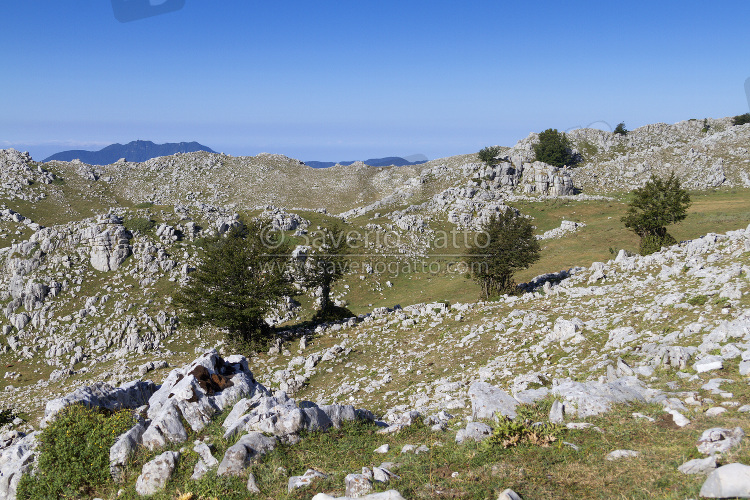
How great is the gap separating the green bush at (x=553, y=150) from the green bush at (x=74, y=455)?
110814mm

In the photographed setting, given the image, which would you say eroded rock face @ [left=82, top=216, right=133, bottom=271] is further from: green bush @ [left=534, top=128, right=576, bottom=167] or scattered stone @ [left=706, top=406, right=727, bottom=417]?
green bush @ [left=534, top=128, right=576, bottom=167]

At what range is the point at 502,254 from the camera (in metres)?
36.0

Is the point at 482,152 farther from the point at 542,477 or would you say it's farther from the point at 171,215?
the point at 542,477

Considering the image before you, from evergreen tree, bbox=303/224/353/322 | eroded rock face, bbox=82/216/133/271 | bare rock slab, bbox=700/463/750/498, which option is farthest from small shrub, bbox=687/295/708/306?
eroded rock face, bbox=82/216/133/271

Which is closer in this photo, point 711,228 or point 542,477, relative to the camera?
point 542,477

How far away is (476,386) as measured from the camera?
1384 cm

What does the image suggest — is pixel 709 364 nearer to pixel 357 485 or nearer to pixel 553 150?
pixel 357 485

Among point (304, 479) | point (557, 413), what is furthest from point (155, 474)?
point (557, 413)

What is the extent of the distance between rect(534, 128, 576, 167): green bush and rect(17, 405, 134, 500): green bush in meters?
111

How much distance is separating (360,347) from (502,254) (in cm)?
1600

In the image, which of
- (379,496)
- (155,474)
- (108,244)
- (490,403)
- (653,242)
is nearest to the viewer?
(379,496)

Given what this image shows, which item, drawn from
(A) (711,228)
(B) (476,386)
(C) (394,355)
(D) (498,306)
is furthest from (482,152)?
(B) (476,386)

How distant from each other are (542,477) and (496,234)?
3001 centimetres

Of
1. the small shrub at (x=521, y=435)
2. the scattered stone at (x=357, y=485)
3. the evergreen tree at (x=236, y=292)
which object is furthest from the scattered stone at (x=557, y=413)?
the evergreen tree at (x=236, y=292)
